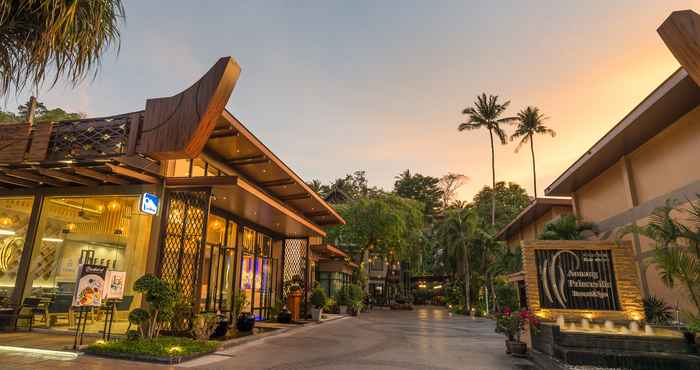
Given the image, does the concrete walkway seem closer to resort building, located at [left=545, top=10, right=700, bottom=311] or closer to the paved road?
the paved road


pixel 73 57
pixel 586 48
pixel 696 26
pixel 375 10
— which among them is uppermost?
pixel 375 10

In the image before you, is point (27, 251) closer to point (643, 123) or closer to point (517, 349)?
point (517, 349)

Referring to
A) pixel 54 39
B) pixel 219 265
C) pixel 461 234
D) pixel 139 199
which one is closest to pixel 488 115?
pixel 461 234

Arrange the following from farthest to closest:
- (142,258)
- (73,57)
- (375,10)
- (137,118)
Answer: (375,10), (142,258), (137,118), (73,57)

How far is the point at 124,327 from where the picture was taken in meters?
9.49

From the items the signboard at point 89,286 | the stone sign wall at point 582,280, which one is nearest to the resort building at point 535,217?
the stone sign wall at point 582,280

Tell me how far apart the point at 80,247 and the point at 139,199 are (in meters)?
5.38

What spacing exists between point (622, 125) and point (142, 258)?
13013 millimetres

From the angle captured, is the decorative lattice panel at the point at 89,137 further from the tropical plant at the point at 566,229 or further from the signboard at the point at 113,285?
the tropical plant at the point at 566,229

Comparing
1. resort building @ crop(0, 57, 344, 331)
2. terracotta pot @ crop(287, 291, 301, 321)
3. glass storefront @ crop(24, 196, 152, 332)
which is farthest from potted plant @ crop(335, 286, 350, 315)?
glass storefront @ crop(24, 196, 152, 332)

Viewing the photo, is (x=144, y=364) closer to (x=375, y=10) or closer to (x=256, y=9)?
(x=256, y=9)

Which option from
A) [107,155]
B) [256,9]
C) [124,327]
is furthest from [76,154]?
[256,9]

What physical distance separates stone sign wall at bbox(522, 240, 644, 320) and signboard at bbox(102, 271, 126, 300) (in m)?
9.78

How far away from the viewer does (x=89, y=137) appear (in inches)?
338
